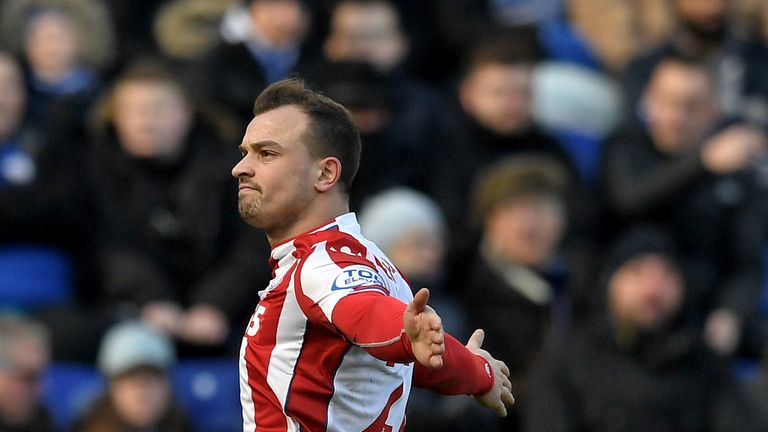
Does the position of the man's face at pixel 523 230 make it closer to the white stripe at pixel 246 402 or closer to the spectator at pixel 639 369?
the spectator at pixel 639 369

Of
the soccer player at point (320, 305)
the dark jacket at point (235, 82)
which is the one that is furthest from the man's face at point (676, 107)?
the soccer player at point (320, 305)

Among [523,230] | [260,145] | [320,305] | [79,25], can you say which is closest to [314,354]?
[320,305]

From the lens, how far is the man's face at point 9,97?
8.14 metres

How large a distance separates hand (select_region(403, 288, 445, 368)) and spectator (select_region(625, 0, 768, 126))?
20.2 feet

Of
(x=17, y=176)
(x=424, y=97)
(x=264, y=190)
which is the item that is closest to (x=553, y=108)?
(x=424, y=97)

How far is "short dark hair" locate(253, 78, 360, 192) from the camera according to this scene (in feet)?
13.6

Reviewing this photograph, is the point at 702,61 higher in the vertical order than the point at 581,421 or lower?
higher

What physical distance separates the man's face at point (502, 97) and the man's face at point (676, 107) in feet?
2.19

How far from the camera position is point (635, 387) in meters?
7.72

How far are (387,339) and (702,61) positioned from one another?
619 centimetres

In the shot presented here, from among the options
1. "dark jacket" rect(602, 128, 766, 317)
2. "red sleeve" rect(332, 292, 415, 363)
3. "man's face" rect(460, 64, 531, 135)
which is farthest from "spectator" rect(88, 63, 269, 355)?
"red sleeve" rect(332, 292, 415, 363)

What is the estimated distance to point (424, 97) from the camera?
356 inches

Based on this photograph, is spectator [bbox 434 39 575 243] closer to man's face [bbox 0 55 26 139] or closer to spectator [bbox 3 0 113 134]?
spectator [bbox 3 0 113 134]

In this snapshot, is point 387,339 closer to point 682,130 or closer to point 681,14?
point 682,130
